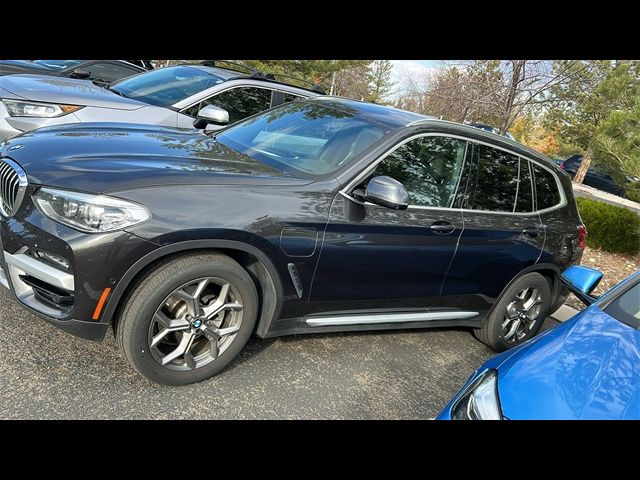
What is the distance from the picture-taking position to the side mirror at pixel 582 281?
298cm

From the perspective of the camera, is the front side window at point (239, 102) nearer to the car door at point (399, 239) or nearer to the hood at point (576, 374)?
the car door at point (399, 239)

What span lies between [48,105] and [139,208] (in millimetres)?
3274

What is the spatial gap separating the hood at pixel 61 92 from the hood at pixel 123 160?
194cm

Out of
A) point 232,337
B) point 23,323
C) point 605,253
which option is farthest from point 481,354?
point 605,253

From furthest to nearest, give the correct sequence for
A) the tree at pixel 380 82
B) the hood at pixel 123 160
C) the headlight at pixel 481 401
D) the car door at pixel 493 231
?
the tree at pixel 380 82 → the car door at pixel 493 231 → the hood at pixel 123 160 → the headlight at pixel 481 401

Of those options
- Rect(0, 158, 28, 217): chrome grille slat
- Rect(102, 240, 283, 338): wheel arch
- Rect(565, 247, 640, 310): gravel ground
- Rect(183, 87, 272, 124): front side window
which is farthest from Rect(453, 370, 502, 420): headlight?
Rect(565, 247, 640, 310): gravel ground

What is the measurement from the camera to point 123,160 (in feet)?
8.95

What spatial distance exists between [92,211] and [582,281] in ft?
9.41

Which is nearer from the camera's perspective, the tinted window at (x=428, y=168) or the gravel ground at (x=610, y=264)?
the tinted window at (x=428, y=168)

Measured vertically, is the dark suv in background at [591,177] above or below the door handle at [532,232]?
below

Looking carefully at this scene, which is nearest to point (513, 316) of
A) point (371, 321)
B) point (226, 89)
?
point (371, 321)

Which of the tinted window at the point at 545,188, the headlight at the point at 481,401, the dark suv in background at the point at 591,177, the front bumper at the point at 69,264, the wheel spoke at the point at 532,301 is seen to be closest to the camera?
the headlight at the point at 481,401

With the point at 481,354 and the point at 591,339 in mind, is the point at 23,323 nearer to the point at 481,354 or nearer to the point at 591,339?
the point at 591,339

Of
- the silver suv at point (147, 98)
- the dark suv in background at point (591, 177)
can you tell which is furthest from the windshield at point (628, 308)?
the dark suv in background at point (591, 177)
